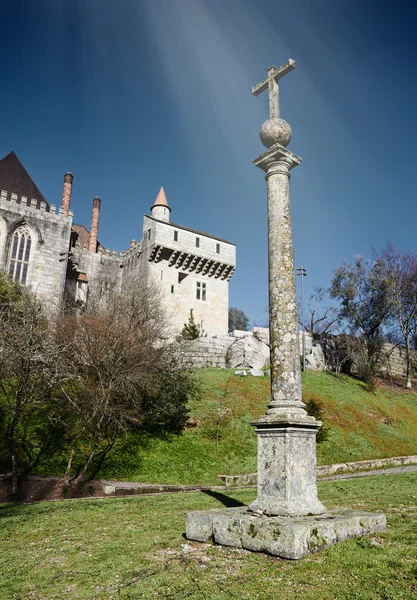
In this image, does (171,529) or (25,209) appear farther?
(25,209)

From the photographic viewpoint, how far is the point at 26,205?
123 feet

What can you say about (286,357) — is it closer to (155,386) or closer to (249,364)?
(155,386)

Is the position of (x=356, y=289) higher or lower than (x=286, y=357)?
higher

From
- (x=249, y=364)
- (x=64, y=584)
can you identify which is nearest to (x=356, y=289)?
(x=249, y=364)

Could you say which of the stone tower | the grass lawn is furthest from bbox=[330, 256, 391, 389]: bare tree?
the grass lawn

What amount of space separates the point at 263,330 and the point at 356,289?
1009cm

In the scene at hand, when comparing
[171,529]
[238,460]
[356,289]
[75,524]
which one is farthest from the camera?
[356,289]

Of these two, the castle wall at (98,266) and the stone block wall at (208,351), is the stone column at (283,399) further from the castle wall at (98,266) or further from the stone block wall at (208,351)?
the castle wall at (98,266)

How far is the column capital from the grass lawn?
228 inches

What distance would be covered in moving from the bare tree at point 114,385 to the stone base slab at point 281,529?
8700 millimetres

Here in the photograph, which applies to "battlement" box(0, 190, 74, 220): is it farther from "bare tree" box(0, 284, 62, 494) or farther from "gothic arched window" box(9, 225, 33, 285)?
"bare tree" box(0, 284, 62, 494)

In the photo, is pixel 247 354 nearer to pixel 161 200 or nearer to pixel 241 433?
pixel 241 433

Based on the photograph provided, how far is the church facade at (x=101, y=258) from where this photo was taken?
3684 cm

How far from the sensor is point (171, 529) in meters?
6.52
